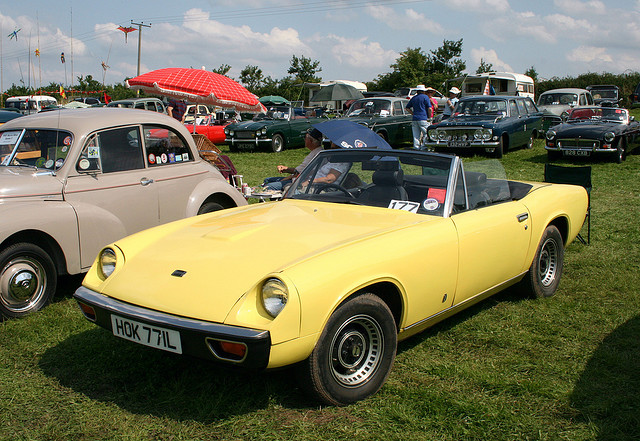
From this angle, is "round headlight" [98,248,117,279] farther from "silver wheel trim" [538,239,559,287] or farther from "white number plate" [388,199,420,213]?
"silver wheel trim" [538,239,559,287]

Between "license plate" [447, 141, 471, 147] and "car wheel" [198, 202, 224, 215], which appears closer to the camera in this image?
"car wheel" [198, 202, 224, 215]

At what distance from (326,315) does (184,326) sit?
687 mm

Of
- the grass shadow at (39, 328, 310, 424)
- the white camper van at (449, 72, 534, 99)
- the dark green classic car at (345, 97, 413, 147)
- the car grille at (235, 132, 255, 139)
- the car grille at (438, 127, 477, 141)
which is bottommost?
the grass shadow at (39, 328, 310, 424)

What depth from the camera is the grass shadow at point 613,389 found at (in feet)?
9.57

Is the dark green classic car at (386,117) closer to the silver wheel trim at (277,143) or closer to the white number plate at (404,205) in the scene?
the silver wheel trim at (277,143)

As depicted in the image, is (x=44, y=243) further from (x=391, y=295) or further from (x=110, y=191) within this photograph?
(x=391, y=295)

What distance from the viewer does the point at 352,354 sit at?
305 centimetres

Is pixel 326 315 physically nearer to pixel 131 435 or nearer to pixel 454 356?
pixel 131 435

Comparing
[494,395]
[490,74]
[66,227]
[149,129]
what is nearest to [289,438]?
[494,395]

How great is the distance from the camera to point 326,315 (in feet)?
9.11

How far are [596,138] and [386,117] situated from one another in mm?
5782

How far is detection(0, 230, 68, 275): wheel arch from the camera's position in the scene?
4.37 metres

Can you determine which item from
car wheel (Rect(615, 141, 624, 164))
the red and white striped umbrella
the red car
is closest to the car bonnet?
the red and white striped umbrella

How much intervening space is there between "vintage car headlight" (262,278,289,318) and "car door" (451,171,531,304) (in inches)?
56.5
